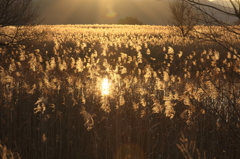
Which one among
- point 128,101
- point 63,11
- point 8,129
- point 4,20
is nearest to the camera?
point 8,129

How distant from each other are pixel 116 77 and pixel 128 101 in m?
0.49

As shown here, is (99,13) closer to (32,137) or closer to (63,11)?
(63,11)

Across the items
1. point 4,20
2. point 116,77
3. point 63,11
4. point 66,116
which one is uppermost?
point 63,11

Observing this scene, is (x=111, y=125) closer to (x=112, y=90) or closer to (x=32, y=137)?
(x=112, y=90)

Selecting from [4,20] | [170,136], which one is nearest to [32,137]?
[170,136]

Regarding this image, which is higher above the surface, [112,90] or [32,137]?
[112,90]

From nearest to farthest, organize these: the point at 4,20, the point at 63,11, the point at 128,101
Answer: the point at 128,101
the point at 4,20
the point at 63,11

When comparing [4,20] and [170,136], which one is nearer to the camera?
[170,136]

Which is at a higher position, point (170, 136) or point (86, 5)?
point (86, 5)

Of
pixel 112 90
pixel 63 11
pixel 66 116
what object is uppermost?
pixel 63 11

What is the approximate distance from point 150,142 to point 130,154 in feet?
1.03

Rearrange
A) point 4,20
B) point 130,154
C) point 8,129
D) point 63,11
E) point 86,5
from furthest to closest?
point 86,5
point 63,11
point 4,20
point 8,129
point 130,154

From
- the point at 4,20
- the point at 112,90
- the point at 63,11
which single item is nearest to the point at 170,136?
the point at 112,90

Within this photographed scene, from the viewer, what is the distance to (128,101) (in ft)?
16.7
